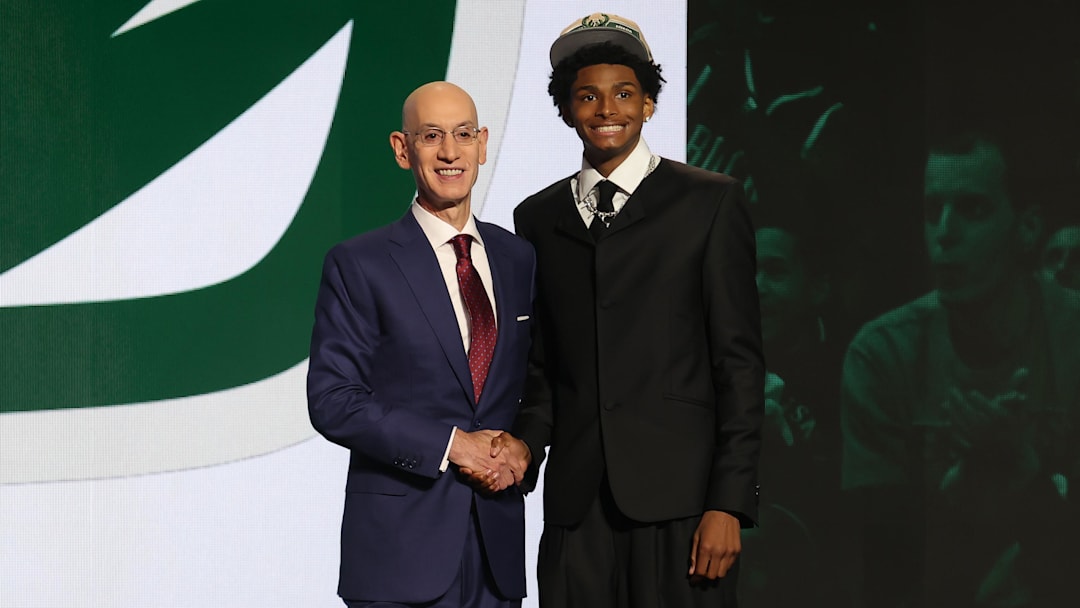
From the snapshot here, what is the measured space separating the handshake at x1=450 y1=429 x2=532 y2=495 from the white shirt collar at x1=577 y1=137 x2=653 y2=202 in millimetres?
479

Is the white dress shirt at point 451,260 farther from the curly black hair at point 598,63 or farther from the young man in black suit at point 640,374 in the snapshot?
the curly black hair at point 598,63

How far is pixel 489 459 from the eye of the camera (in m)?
2.10

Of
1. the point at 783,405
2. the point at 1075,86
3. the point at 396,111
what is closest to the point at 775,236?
the point at 783,405

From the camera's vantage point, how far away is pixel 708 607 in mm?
2109

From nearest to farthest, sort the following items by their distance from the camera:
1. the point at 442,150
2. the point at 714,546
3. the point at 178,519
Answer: the point at 714,546
the point at 442,150
the point at 178,519

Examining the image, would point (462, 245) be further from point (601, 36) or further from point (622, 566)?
point (622, 566)

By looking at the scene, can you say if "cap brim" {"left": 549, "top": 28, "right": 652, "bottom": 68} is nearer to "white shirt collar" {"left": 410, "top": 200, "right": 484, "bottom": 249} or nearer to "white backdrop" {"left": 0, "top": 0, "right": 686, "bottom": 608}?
"white shirt collar" {"left": 410, "top": 200, "right": 484, "bottom": 249}

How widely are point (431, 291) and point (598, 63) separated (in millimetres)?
515

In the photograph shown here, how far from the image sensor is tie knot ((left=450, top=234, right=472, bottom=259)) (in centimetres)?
219

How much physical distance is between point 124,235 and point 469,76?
1107mm

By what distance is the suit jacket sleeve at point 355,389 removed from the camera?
2.06 m

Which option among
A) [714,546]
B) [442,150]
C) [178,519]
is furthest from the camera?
[178,519]

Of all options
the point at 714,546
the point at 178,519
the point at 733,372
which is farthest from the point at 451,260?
the point at 178,519

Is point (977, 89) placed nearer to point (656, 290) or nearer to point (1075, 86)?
point (1075, 86)
